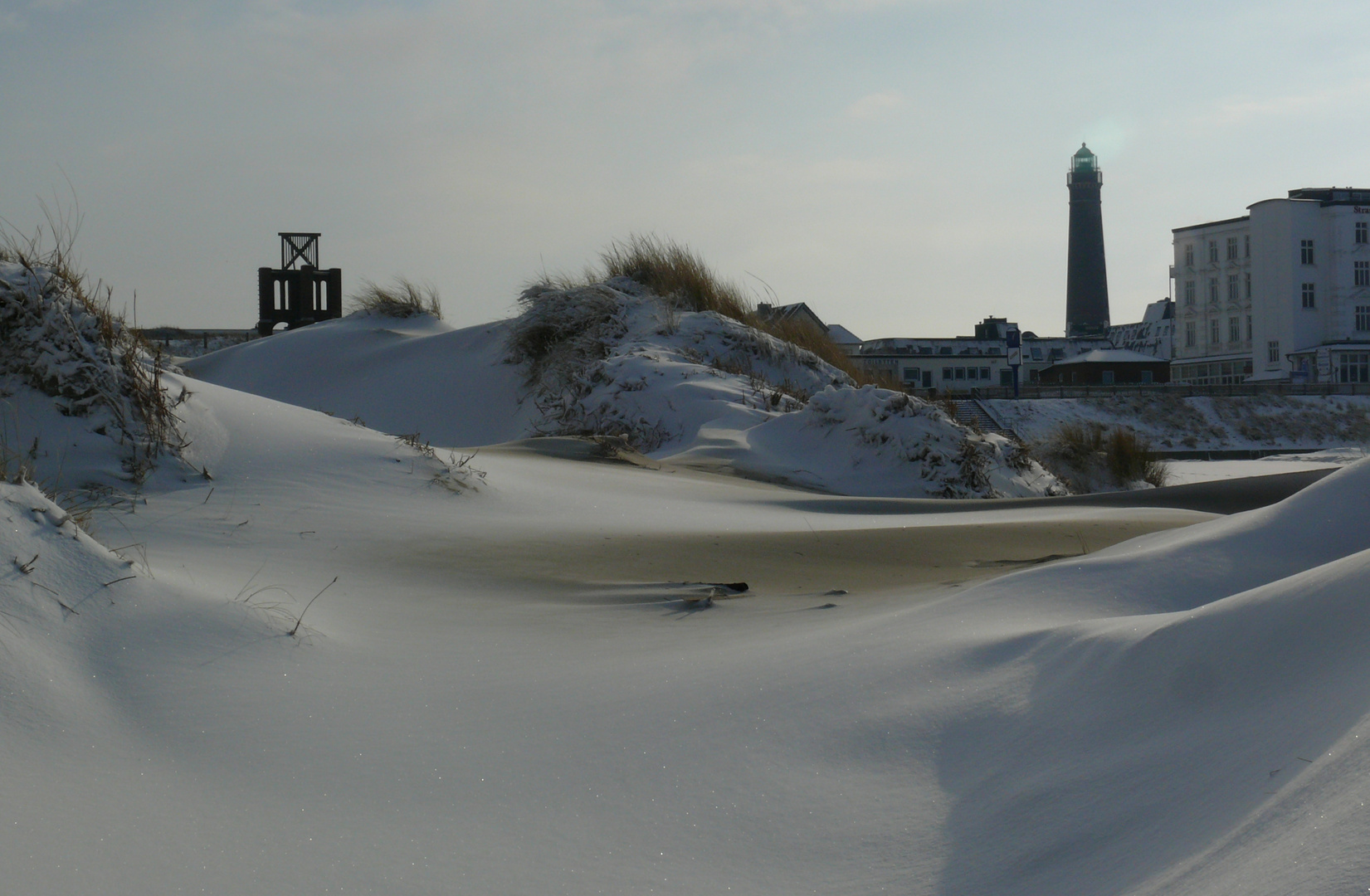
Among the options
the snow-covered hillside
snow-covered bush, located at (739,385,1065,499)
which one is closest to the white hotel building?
the snow-covered hillside

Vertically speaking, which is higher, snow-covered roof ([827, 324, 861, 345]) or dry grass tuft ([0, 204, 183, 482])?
snow-covered roof ([827, 324, 861, 345])

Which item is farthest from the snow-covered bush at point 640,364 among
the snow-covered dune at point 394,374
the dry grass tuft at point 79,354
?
the dry grass tuft at point 79,354

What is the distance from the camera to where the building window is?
46.3 meters

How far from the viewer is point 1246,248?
50.0 meters

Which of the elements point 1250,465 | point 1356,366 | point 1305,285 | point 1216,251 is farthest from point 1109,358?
point 1250,465

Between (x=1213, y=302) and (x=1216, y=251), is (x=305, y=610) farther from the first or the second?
(x=1213, y=302)

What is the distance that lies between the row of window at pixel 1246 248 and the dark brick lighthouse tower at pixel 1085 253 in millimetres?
23244

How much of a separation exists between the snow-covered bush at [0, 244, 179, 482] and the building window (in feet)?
166

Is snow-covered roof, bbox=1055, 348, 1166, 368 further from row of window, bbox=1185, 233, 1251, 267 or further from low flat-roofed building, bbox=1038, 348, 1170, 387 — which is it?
row of window, bbox=1185, 233, 1251, 267

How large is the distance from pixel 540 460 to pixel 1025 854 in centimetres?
663

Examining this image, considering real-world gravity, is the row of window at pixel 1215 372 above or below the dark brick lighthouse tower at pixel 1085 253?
below

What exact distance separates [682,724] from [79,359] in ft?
14.9

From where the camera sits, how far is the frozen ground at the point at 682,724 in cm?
196

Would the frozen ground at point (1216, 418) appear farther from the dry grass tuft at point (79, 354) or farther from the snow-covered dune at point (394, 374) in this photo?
the dry grass tuft at point (79, 354)
